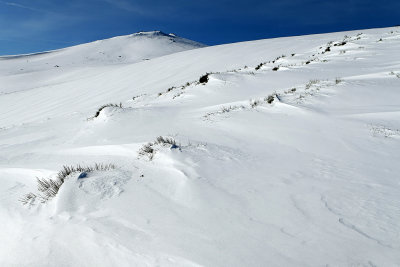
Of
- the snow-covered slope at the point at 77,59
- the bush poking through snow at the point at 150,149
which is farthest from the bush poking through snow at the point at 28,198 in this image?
the snow-covered slope at the point at 77,59

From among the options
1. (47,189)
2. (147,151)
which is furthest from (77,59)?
(47,189)

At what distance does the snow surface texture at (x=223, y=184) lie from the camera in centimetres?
163

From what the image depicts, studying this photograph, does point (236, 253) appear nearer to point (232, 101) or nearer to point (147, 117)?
point (147, 117)

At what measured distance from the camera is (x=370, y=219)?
182cm

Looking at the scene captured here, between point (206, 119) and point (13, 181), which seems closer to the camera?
point (13, 181)

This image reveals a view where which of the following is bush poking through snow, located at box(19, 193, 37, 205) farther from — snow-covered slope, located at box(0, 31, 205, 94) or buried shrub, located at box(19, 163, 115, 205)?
snow-covered slope, located at box(0, 31, 205, 94)

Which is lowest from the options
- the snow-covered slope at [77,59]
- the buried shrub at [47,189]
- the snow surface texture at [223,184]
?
the snow surface texture at [223,184]

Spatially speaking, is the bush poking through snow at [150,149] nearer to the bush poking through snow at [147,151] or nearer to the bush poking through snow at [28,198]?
the bush poking through snow at [147,151]

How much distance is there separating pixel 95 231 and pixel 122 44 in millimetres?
41033

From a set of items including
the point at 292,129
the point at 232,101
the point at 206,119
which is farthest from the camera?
the point at 232,101

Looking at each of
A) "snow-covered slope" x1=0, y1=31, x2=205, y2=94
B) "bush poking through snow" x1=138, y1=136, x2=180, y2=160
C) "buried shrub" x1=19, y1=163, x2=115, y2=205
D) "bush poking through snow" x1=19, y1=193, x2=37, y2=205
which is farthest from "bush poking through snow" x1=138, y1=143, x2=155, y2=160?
"snow-covered slope" x1=0, y1=31, x2=205, y2=94

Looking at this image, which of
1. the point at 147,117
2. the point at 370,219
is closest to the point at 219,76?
the point at 147,117

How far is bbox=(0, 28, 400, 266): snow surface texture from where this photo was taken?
1634 millimetres

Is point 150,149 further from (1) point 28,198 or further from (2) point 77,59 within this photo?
(2) point 77,59
